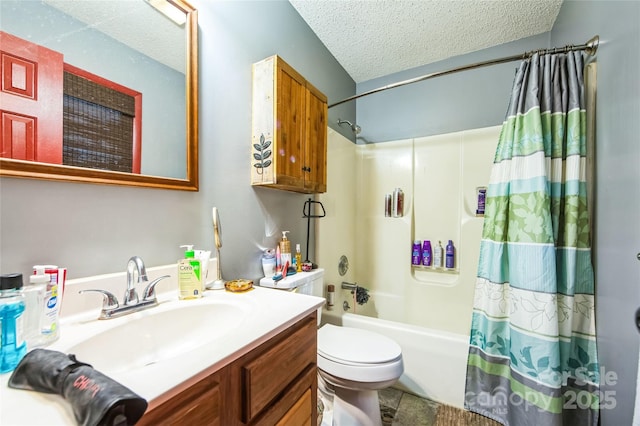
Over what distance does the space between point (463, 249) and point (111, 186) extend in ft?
7.48

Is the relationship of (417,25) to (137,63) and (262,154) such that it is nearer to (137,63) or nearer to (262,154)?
(262,154)

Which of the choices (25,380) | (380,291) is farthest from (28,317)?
(380,291)

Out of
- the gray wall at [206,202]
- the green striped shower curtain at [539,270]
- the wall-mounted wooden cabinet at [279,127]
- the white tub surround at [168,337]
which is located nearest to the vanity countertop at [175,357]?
the white tub surround at [168,337]

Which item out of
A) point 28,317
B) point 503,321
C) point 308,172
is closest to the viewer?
point 28,317

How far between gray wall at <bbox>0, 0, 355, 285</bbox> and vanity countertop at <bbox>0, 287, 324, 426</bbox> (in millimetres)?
195

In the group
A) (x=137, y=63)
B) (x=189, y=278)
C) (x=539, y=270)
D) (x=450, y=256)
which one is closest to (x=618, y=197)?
(x=539, y=270)

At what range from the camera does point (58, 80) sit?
693 mm

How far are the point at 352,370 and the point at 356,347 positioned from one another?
0.14m

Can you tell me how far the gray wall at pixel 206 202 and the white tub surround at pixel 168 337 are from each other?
0.10 m

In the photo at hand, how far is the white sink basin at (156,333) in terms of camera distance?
0.63 m

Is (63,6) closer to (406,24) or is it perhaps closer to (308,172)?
(308,172)

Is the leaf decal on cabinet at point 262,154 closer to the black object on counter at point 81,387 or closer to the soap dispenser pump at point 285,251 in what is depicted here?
the soap dispenser pump at point 285,251

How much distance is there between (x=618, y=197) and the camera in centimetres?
98

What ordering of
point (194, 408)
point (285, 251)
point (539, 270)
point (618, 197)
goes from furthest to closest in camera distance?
point (285, 251) → point (539, 270) → point (618, 197) → point (194, 408)
